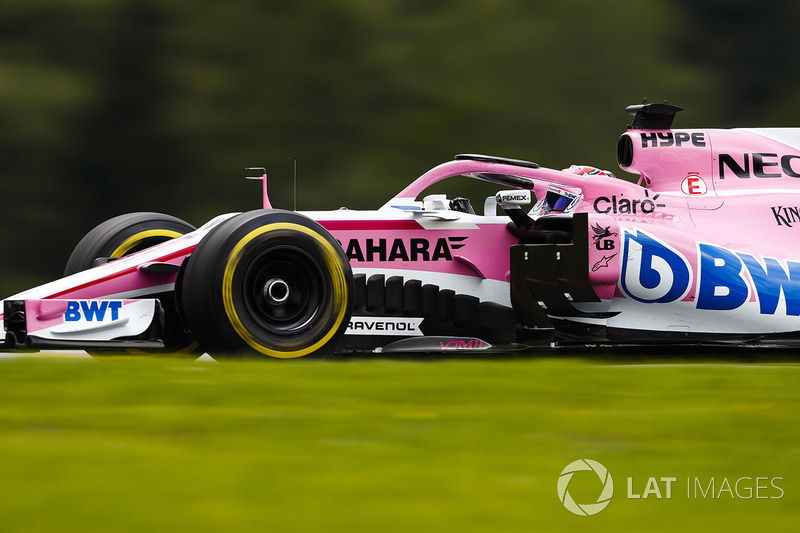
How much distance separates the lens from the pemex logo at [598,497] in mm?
2006

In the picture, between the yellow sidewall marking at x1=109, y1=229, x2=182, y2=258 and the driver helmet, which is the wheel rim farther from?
the driver helmet

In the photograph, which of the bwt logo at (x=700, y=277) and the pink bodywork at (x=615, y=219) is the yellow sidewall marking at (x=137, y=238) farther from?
the bwt logo at (x=700, y=277)

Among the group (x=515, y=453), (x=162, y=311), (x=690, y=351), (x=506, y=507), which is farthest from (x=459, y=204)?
(x=506, y=507)

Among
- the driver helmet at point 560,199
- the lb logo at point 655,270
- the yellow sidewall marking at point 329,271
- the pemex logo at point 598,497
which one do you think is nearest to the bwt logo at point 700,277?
the lb logo at point 655,270

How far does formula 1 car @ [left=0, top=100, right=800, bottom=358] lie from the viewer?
5.41 metres

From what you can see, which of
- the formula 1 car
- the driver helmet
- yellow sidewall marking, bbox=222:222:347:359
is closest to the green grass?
yellow sidewall marking, bbox=222:222:347:359

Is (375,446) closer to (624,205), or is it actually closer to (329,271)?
(329,271)

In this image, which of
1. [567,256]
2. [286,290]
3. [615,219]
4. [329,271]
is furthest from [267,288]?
[615,219]

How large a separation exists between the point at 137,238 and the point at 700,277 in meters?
3.01

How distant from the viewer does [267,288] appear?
465 cm

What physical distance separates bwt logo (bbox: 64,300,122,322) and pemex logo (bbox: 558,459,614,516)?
291 centimetres

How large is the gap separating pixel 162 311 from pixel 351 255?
108 cm

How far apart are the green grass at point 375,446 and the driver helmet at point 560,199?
239cm

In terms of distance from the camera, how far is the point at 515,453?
2371 millimetres
